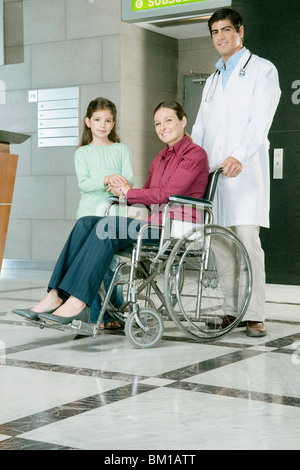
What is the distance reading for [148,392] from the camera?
2.08 meters

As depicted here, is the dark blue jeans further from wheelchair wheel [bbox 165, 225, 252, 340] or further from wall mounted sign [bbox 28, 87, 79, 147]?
wall mounted sign [bbox 28, 87, 79, 147]

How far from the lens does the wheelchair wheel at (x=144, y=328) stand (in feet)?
9.05

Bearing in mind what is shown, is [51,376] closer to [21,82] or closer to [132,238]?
[132,238]

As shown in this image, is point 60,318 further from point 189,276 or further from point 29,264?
point 29,264

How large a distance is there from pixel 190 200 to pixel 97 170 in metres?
0.70

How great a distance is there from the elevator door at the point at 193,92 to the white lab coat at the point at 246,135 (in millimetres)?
3225

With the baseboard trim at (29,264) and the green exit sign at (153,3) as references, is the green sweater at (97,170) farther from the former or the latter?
the baseboard trim at (29,264)

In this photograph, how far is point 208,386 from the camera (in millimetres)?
2156

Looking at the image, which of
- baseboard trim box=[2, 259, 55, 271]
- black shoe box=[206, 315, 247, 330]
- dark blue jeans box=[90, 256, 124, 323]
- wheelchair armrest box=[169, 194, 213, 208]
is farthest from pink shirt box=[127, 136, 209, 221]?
baseboard trim box=[2, 259, 55, 271]

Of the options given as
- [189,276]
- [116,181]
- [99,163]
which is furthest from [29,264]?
[116,181]

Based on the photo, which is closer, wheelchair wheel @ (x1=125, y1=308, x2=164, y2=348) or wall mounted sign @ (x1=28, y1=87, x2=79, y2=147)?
wheelchair wheel @ (x1=125, y1=308, x2=164, y2=348)

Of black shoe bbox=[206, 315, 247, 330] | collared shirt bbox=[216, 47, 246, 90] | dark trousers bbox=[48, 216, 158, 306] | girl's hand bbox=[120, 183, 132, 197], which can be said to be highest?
collared shirt bbox=[216, 47, 246, 90]

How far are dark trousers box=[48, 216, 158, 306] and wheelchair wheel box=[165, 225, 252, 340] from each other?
0.60 ft

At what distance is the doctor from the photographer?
3.17 meters
